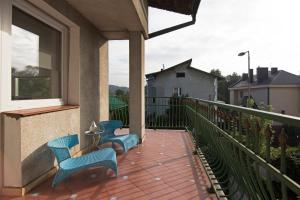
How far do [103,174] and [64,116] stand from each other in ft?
3.64

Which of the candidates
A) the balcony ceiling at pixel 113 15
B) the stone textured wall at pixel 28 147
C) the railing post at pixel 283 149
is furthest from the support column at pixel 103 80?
the railing post at pixel 283 149

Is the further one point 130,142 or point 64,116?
point 130,142

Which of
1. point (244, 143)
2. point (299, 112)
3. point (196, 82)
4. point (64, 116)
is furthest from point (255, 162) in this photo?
point (299, 112)

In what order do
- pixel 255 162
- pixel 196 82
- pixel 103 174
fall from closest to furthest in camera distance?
pixel 255 162, pixel 103 174, pixel 196 82

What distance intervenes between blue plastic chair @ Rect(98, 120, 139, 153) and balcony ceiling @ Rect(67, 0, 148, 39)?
210 centimetres

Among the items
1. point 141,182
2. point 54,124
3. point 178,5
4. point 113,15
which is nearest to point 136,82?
point 113,15

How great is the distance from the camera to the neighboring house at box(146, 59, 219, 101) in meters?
24.5

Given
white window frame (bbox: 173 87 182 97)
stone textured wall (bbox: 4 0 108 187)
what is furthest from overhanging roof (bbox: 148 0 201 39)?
white window frame (bbox: 173 87 182 97)

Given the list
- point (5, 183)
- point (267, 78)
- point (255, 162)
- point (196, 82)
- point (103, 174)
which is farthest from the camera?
point (267, 78)

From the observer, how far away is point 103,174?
4.02 metres

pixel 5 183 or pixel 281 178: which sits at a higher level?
pixel 281 178

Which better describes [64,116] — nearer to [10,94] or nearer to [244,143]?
[10,94]

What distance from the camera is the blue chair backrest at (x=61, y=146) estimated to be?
3.58 metres

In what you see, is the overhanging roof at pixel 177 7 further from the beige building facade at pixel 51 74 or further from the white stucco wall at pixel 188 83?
the white stucco wall at pixel 188 83
